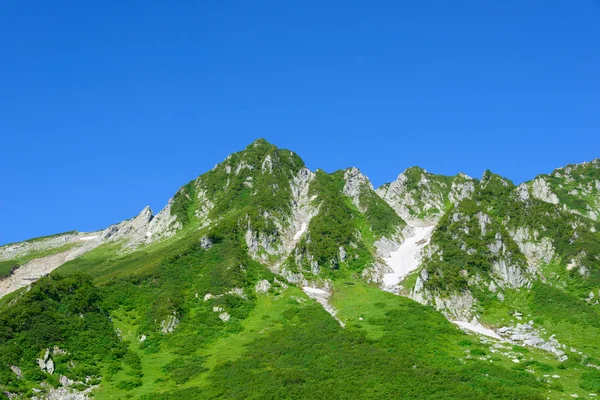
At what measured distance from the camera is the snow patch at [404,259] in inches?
4491

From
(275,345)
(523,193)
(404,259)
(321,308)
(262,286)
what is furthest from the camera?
(523,193)

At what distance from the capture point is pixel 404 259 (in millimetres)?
125875

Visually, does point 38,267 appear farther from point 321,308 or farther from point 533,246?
point 533,246

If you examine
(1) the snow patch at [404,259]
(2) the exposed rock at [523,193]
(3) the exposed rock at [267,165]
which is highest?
(3) the exposed rock at [267,165]

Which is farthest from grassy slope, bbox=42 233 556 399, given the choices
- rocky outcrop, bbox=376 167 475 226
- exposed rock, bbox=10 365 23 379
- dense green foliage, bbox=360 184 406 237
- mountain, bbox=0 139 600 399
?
rocky outcrop, bbox=376 167 475 226

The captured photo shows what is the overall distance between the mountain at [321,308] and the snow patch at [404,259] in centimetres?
78

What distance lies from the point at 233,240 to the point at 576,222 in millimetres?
77587

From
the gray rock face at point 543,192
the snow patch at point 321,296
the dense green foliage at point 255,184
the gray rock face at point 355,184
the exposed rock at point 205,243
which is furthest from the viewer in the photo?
the gray rock face at point 543,192

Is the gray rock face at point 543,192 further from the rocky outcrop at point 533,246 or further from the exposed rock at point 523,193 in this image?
the rocky outcrop at point 533,246

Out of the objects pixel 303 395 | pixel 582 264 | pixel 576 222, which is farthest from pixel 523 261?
pixel 303 395

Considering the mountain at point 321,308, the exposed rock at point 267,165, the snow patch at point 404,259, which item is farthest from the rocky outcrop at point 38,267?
the snow patch at point 404,259

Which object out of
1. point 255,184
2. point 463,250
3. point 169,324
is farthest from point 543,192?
point 169,324

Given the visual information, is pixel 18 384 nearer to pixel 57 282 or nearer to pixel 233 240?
pixel 57 282

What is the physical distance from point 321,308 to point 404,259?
4560cm
